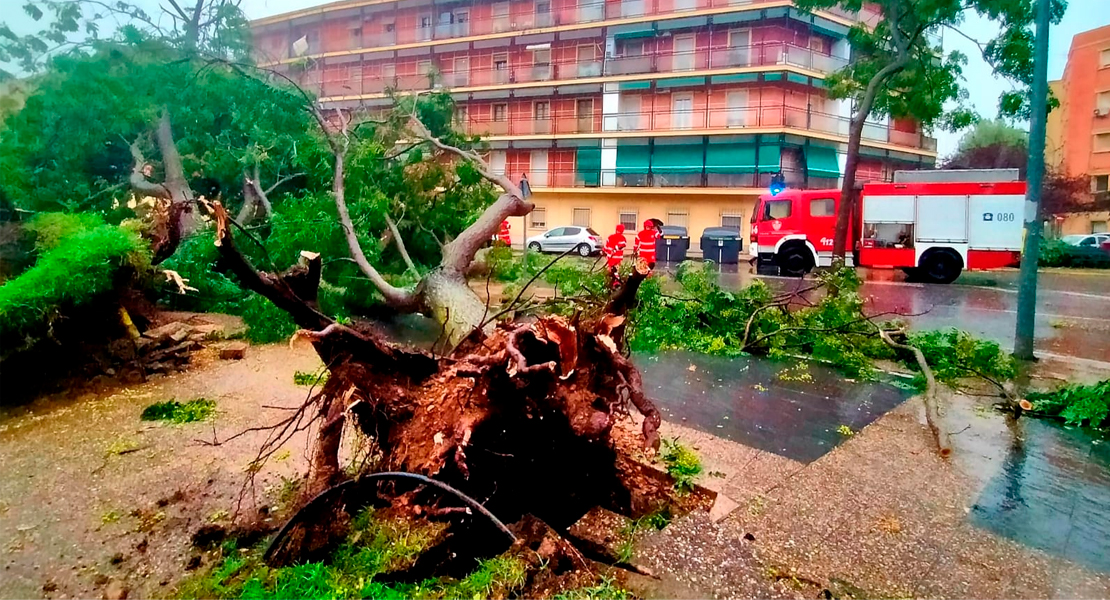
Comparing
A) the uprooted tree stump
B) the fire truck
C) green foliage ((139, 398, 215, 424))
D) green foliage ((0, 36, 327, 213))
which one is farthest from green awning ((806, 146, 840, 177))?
green foliage ((139, 398, 215, 424))

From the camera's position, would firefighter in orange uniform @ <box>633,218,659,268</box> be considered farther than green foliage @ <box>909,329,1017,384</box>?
Yes

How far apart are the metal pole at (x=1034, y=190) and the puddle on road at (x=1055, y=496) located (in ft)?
5.08

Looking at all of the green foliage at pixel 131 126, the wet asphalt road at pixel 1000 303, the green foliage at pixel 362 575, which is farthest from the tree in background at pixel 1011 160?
the green foliage at pixel 131 126

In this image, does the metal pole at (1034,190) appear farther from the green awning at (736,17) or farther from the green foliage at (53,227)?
the green foliage at (53,227)

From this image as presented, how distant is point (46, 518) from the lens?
2588mm

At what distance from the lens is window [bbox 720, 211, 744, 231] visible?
6.06 m

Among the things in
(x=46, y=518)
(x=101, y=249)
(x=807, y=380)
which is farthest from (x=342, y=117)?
(x=807, y=380)

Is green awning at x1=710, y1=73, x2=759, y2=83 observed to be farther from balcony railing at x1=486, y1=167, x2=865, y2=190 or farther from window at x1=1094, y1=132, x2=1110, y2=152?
window at x1=1094, y1=132, x2=1110, y2=152

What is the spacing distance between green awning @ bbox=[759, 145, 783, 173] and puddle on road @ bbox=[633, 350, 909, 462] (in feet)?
5.35

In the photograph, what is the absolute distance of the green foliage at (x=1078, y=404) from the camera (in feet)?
12.4

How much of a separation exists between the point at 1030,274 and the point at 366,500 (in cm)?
504

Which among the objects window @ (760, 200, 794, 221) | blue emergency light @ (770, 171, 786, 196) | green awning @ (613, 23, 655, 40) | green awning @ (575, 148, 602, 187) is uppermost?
green awning @ (613, 23, 655, 40)

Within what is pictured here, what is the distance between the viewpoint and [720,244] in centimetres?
634

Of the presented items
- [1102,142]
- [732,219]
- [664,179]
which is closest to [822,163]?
[732,219]
